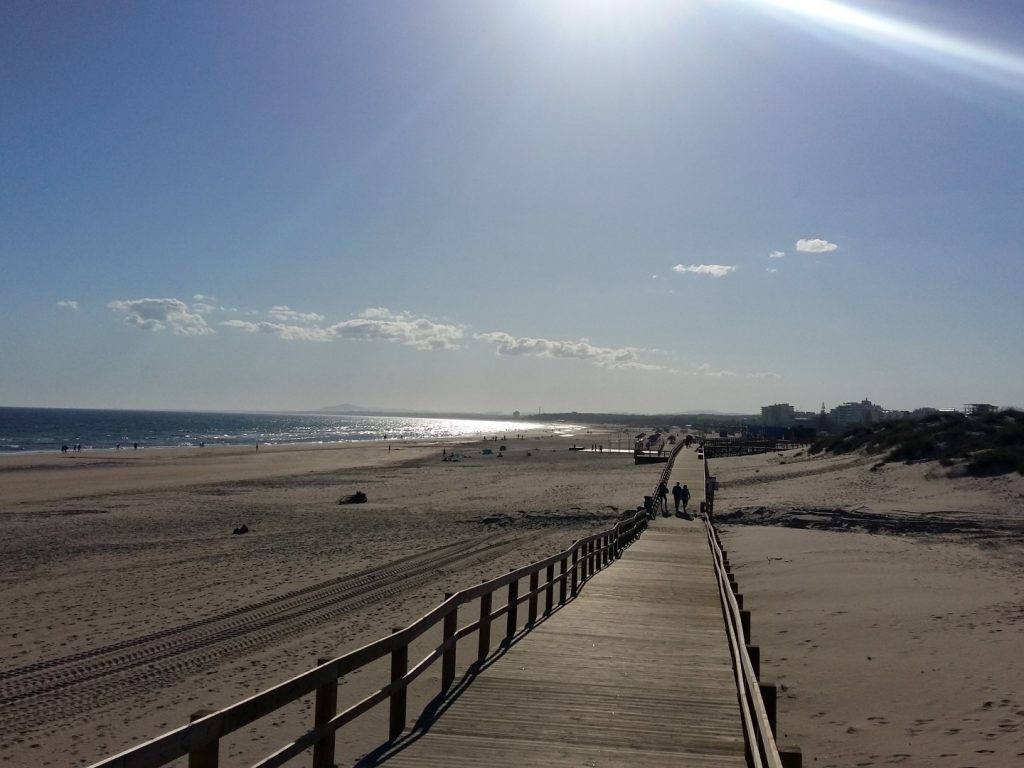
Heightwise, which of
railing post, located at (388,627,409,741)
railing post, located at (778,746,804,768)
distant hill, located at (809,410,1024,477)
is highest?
distant hill, located at (809,410,1024,477)

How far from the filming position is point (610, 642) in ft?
29.2

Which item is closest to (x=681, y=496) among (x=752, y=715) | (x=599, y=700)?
(x=599, y=700)

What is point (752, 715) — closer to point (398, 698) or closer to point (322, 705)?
point (398, 698)

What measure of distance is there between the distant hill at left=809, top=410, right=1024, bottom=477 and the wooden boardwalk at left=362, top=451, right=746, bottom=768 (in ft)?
67.8

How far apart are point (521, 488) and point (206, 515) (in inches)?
649

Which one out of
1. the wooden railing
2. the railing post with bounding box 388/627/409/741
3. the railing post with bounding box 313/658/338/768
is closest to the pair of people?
the wooden railing

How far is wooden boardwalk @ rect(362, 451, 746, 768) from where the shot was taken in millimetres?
5426

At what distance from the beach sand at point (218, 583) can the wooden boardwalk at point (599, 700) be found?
1353 millimetres

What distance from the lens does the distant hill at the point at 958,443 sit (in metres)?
27.2

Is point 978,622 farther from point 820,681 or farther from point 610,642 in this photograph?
point 610,642

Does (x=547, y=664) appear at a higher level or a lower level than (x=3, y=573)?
higher

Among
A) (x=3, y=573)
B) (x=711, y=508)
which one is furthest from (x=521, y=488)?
(x=3, y=573)

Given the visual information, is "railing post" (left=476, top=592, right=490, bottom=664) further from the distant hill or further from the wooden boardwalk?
the distant hill

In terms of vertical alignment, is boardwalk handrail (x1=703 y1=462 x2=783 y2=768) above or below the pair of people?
above
